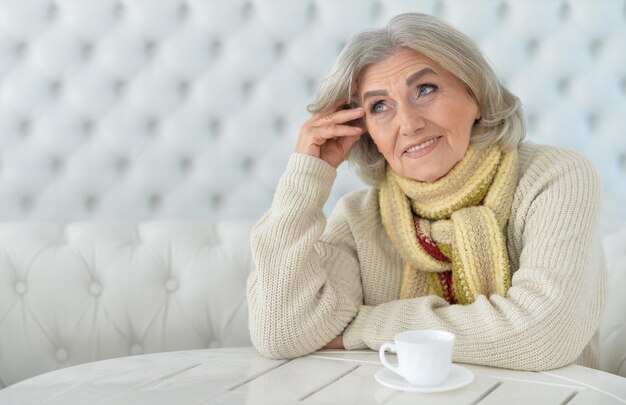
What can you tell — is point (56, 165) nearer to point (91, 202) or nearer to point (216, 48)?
point (91, 202)

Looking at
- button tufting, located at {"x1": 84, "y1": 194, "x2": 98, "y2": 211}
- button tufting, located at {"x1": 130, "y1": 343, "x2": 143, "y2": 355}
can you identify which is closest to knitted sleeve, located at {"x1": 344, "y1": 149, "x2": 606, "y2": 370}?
button tufting, located at {"x1": 130, "y1": 343, "x2": 143, "y2": 355}

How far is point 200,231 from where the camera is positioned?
218 cm

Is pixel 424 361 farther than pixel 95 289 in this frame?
No

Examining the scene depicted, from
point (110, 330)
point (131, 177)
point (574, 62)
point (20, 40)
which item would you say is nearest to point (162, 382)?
point (110, 330)

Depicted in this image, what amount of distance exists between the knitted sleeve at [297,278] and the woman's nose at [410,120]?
0.65 ft

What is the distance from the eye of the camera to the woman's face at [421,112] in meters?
1.58

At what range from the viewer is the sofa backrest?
204cm

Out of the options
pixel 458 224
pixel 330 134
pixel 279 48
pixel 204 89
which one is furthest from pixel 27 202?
pixel 458 224

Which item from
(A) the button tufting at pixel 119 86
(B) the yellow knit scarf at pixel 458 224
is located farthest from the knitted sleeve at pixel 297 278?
(A) the button tufting at pixel 119 86

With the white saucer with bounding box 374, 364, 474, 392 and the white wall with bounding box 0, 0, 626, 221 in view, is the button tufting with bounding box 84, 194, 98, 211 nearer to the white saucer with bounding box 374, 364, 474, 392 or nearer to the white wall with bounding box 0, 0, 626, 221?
the white wall with bounding box 0, 0, 626, 221

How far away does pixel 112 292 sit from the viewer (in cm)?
208

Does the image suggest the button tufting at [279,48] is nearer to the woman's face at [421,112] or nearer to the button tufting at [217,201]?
the button tufting at [217,201]

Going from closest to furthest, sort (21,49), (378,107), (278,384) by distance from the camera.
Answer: (278,384)
(378,107)
(21,49)

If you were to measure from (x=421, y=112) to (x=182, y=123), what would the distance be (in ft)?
3.07
